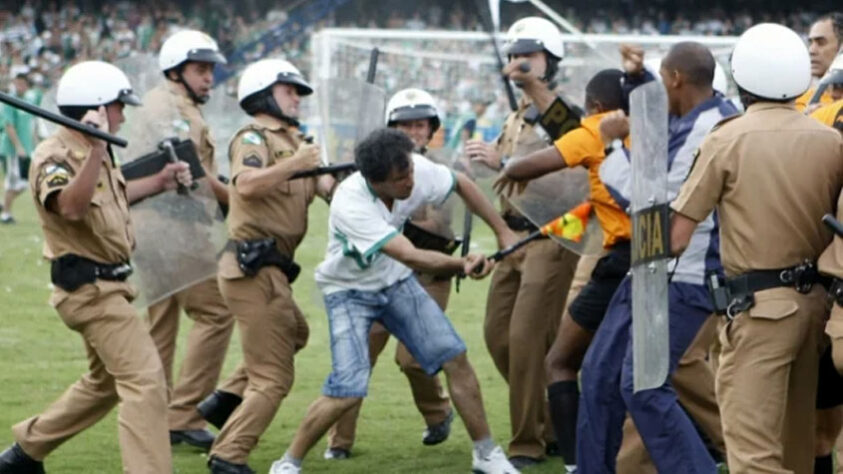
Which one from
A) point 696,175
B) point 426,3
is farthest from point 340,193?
point 426,3

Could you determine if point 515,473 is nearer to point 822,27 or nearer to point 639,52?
point 639,52

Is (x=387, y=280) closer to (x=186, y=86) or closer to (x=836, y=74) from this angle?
(x=186, y=86)

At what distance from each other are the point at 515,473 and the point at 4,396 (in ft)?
13.6

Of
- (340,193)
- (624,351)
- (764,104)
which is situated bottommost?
(624,351)

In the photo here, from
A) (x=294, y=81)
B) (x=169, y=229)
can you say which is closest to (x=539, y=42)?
(x=294, y=81)

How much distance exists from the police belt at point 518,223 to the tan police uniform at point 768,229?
2.94 m

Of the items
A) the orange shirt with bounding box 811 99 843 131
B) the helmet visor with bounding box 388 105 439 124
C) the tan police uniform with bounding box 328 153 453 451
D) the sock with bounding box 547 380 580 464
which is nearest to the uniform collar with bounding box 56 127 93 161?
the helmet visor with bounding box 388 105 439 124

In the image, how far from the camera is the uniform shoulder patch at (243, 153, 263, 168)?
9031 millimetres

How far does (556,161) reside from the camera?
27.7 feet

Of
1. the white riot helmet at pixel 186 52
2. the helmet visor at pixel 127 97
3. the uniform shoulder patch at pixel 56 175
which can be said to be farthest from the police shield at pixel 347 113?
the uniform shoulder patch at pixel 56 175

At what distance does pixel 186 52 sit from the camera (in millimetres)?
9977

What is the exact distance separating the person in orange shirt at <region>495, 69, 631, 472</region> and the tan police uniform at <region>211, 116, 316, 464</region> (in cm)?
140

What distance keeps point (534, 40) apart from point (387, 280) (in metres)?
1.72

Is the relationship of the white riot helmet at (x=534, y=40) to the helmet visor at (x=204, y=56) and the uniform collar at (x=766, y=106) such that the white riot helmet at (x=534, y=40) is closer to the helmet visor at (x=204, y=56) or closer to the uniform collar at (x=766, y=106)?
the helmet visor at (x=204, y=56)
